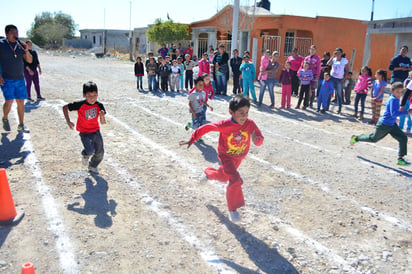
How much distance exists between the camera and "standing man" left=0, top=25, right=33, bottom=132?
6.89 metres

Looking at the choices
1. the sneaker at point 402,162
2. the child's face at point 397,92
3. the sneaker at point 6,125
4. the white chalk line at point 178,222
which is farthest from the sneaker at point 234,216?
the sneaker at point 6,125

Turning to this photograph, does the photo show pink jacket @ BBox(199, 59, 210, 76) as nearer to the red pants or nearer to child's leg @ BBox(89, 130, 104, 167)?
child's leg @ BBox(89, 130, 104, 167)

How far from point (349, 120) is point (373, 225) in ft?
22.2

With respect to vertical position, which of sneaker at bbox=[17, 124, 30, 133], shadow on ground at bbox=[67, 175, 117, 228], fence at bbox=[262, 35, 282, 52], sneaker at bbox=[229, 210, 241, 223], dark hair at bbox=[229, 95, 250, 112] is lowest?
shadow on ground at bbox=[67, 175, 117, 228]

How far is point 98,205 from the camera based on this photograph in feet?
13.9

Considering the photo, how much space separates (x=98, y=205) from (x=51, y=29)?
3012 inches

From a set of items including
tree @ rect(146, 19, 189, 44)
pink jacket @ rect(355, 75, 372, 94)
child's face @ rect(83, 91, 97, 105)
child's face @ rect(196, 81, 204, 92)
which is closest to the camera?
child's face @ rect(83, 91, 97, 105)

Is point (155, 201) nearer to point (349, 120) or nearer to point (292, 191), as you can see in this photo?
point (292, 191)

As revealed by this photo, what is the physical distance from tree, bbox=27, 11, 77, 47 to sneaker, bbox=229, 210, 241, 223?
244 feet

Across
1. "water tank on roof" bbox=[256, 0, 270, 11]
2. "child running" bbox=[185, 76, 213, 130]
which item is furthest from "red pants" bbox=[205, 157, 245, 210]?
"water tank on roof" bbox=[256, 0, 270, 11]

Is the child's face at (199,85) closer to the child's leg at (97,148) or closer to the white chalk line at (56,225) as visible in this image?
the child's leg at (97,148)

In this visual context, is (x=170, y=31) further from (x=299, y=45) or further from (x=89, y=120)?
(x=89, y=120)

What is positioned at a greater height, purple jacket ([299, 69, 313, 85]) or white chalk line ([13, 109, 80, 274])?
purple jacket ([299, 69, 313, 85])

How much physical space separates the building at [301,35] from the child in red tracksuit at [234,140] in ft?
56.1
